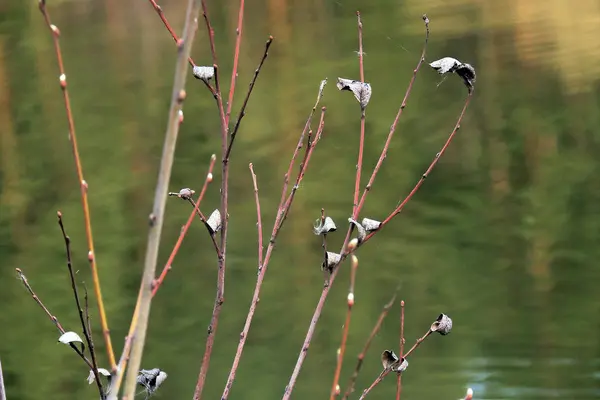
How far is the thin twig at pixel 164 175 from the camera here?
460mm

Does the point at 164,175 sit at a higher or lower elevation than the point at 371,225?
lower

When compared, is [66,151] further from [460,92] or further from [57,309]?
[460,92]

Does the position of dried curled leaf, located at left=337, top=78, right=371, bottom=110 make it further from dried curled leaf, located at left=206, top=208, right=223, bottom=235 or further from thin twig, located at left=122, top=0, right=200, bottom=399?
thin twig, located at left=122, top=0, right=200, bottom=399

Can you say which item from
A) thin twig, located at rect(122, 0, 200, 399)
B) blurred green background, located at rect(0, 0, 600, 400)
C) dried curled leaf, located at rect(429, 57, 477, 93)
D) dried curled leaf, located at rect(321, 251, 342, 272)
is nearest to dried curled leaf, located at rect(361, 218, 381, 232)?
dried curled leaf, located at rect(321, 251, 342, 272)

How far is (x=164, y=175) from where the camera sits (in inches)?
18.6

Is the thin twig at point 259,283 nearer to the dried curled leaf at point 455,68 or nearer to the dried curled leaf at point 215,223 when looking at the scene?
the dried curled leaf at point 215,223

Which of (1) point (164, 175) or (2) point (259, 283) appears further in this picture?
(2) point (259, 283)

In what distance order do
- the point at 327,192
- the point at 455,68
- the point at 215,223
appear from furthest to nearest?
the point at 327,192, the point at 215,223, the point at 455,68

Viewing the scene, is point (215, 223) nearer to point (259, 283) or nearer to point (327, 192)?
point (259, 283)

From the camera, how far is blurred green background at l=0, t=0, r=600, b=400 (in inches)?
121

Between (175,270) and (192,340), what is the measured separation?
664mm

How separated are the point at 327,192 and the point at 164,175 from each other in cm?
392

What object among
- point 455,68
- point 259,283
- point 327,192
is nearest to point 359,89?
point 455,68

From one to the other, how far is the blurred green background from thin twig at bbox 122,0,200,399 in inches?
91.2
